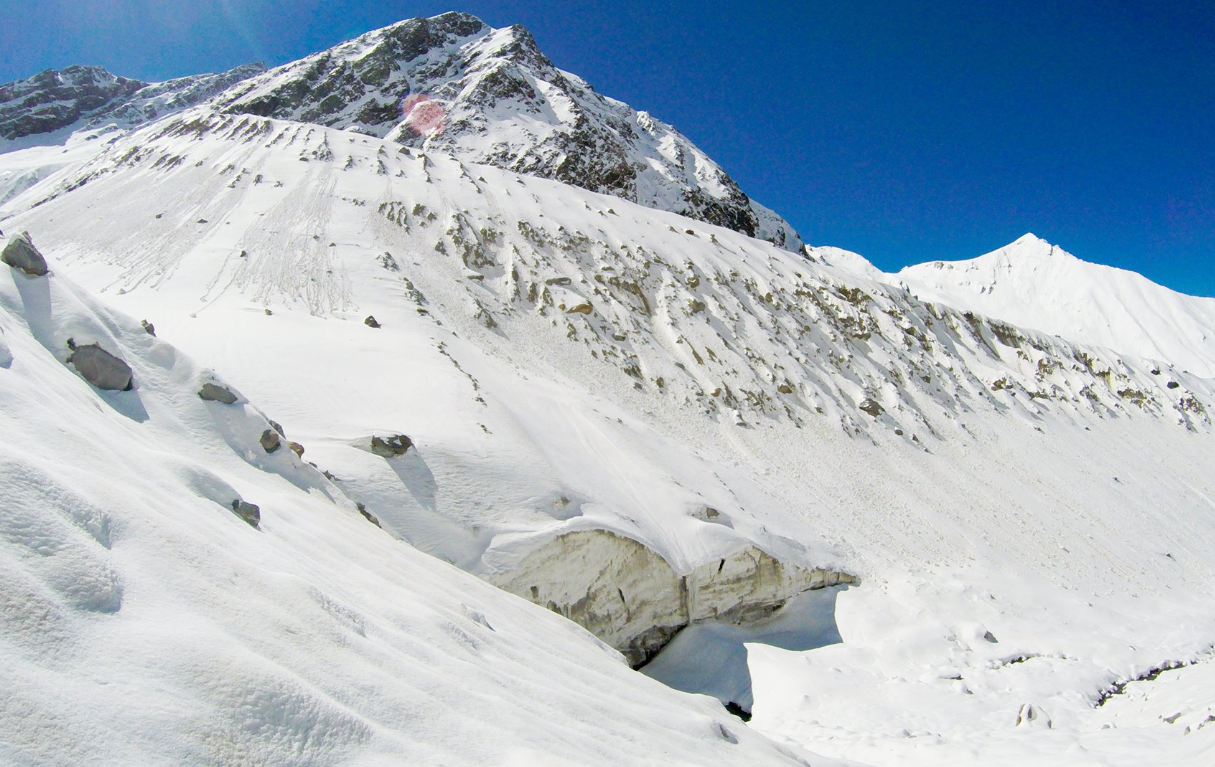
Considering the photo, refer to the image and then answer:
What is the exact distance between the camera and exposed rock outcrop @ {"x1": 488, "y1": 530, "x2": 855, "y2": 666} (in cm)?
1234

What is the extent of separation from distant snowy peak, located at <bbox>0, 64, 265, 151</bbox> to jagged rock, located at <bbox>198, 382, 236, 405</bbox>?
4078 inches

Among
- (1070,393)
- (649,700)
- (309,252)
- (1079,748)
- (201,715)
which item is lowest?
(201,715)

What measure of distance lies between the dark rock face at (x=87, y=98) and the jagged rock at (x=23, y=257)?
10373 centimetres

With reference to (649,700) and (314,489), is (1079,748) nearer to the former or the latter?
(649,700)

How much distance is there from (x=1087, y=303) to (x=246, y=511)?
196 m

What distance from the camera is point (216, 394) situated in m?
9.12

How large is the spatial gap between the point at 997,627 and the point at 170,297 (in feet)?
88.4

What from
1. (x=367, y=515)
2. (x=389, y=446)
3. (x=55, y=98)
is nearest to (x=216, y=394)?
(x=367, y=515)

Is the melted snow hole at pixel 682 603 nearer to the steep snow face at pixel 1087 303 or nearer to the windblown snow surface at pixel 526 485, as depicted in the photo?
the windblown snow surface at pixel 526 485

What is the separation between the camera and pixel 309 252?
25.2 m

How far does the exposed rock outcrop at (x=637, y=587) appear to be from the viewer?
40.5 ft

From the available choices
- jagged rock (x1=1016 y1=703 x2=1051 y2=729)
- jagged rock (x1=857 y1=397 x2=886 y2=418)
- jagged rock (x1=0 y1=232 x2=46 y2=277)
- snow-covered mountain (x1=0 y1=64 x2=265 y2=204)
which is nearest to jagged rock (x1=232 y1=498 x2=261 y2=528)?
jagged rock (x1=0 y1=232 x2=46 y2=277)

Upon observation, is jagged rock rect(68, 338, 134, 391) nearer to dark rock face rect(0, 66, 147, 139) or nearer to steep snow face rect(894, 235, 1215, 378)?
dark rock face rect(0, 66, 147, 139)

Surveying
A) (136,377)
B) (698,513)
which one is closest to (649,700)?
(136,377)
